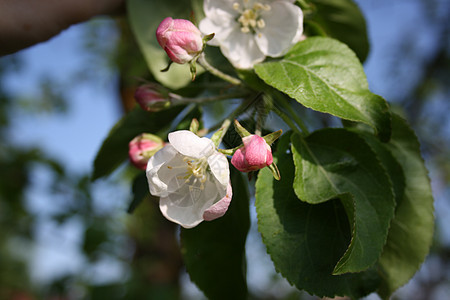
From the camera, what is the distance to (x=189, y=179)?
0.69 meters

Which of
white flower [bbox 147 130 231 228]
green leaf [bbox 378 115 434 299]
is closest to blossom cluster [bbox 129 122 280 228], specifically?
white flower [bbox 147 130 231 228]

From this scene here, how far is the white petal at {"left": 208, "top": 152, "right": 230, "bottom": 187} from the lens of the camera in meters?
0.58

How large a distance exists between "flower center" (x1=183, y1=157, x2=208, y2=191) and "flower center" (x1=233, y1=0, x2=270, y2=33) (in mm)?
301

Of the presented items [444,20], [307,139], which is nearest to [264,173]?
[307,139]

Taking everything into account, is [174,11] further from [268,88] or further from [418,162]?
[418,162]

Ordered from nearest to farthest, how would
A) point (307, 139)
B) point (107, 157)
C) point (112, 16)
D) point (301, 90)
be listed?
point (301, 90) < point (307, 139) < point (107, 157) < point (112, 16)

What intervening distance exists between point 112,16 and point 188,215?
0.88 meters

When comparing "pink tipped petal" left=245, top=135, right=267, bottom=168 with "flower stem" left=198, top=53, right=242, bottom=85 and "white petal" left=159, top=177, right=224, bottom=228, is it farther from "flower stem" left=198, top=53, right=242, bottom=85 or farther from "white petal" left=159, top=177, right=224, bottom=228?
"flower stem" left=198, top=53, right=242, bottom=85

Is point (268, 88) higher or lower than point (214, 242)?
higher

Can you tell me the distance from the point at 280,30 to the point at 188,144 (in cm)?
34

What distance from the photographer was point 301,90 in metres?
0.63

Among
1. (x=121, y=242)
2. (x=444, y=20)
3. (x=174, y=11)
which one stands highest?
(x=174, y=11)

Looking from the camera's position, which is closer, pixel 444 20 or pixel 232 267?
pixel 232 267

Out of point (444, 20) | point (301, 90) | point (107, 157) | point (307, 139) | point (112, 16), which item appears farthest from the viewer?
point (444, 20)
